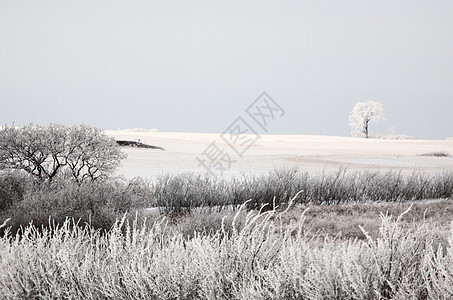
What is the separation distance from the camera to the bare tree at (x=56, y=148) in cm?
929

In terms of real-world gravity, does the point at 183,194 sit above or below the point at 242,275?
below

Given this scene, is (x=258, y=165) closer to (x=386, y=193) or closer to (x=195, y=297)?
(x=386, y=193)

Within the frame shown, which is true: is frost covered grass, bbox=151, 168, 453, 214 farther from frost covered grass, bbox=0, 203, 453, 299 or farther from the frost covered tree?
the frost covered tree

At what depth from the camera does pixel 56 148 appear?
933 cm

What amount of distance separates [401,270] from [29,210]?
18.5 ft

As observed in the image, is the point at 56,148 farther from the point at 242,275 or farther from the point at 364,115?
the point at 364,115

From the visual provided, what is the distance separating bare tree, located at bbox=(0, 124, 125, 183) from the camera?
30.5ft

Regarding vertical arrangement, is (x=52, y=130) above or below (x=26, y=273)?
above

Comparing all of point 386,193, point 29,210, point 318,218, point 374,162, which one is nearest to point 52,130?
point 29,210

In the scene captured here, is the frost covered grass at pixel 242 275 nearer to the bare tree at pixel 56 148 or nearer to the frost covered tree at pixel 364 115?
the bare tree at pixel 56 148

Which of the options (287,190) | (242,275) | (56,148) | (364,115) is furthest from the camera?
(364,115)

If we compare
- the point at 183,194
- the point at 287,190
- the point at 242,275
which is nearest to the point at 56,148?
the point at 183,194

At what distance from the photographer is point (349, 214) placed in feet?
30.0

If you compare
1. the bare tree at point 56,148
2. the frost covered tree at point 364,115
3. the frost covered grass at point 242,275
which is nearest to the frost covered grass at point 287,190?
the bare tree at point 56,148
